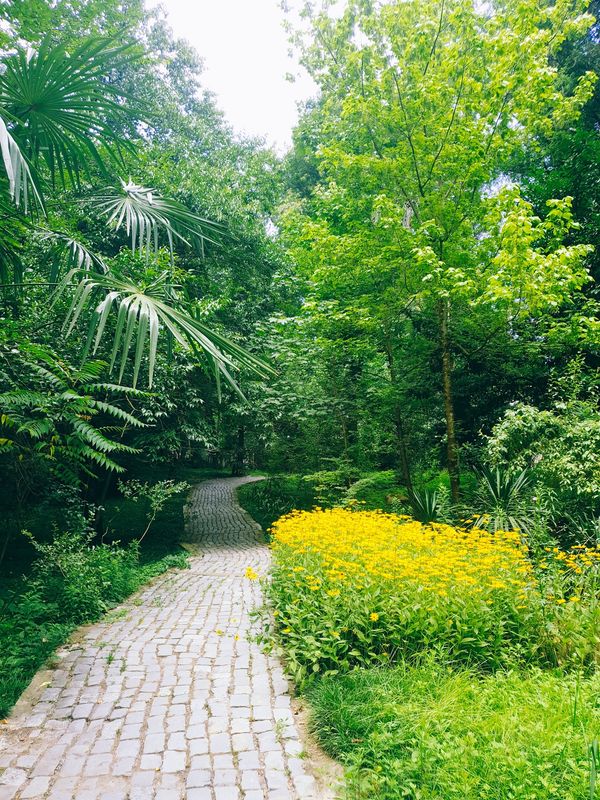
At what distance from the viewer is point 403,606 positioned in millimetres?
3717

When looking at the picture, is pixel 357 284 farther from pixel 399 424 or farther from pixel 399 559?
pixel 399 559

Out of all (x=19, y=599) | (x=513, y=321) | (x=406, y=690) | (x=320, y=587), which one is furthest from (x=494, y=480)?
(x=19, y=599)

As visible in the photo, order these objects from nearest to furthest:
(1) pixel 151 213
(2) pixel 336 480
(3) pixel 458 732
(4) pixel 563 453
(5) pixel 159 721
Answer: (3) pixel 458 732, (5) pixel 159 721, (1) pixel 151 213, (4) pixel 563 453, (2) pixel 336 480

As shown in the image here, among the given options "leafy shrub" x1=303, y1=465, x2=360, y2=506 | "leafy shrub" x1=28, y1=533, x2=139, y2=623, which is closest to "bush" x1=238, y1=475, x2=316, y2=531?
"leafy shrub" x1=303, y1=465, x2=360, y2=506

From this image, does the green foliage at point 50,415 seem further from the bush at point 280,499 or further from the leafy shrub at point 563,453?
the bush at point 280,499

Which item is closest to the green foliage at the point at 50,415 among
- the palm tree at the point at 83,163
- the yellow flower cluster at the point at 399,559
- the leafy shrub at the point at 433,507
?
the palm tree at the point at 83,163

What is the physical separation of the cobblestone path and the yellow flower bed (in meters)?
0.48

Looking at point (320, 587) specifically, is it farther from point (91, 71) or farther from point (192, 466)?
point (192, 466)

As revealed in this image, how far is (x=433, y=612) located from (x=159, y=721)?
2.11 m

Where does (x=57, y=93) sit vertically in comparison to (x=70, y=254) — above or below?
above

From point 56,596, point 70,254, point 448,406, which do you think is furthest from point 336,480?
point 70,254

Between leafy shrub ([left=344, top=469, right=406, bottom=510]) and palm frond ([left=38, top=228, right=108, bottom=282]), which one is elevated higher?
palm frond ([left=38, top=228, right=108, bottom=282])

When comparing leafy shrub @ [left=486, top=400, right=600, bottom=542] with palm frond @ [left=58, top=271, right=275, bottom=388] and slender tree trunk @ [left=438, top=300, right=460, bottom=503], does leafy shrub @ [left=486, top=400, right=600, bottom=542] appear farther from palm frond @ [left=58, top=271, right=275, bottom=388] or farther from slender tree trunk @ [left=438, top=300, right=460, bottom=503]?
palm frond @ [left=58, top=271, right=275, bottom=388]

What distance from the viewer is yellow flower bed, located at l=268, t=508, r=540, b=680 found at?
3.58 metres
